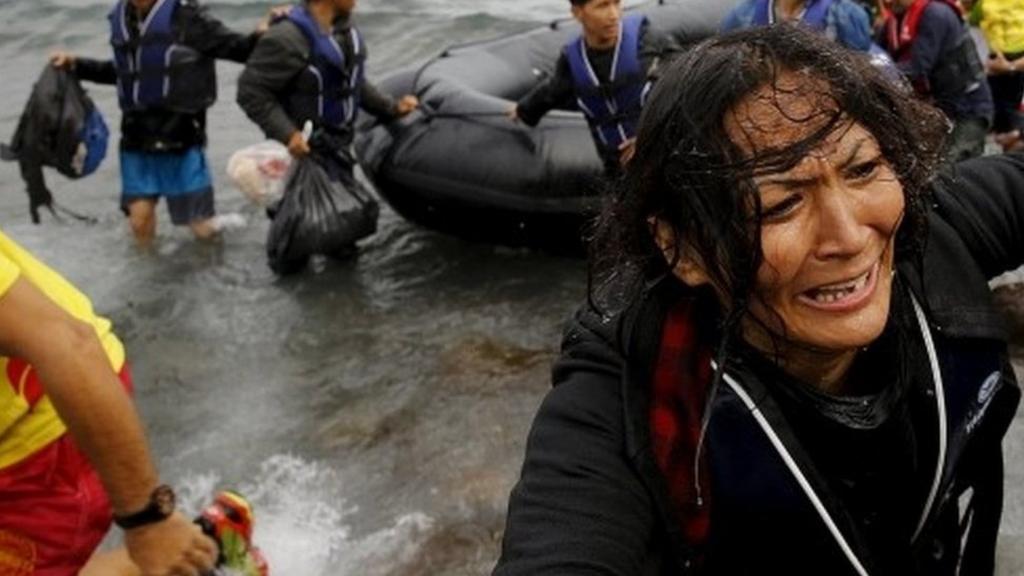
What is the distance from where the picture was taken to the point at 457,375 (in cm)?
542

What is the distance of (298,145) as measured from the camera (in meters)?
6.28

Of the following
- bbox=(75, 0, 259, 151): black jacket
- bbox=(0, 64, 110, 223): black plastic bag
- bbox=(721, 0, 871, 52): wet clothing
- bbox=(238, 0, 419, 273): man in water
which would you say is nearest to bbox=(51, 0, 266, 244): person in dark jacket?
bbox=(75, 0, 259, 151): black jacket

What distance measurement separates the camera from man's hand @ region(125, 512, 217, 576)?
252 cm

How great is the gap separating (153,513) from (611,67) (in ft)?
12.5

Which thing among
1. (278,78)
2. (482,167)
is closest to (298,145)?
(278,78)

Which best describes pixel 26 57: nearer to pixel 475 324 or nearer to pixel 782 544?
pixel 475 324

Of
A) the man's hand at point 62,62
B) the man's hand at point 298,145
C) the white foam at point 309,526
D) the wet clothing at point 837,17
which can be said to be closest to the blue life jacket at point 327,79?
the man's hand at point 298,145

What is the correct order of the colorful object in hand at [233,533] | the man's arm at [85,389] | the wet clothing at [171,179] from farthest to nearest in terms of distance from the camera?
the wet clothing at [171,179]
the colorful object in hand at [233,533]
the man's arm at [85,389]

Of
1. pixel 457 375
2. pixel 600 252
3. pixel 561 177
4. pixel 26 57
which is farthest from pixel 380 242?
pixel 26 57

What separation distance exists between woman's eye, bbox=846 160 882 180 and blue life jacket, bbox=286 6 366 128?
16.8 feet

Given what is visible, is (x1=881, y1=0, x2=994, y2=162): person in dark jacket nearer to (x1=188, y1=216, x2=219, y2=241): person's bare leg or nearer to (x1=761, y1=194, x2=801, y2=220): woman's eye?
(x1=188, y1=216, x2=219, y2=241): person's bare leg

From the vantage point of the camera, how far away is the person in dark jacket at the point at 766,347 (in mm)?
1475

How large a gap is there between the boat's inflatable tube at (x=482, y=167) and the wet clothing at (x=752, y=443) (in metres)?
4.54

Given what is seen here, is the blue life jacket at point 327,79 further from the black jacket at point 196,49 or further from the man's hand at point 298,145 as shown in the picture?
the black jacket at point 196,49
